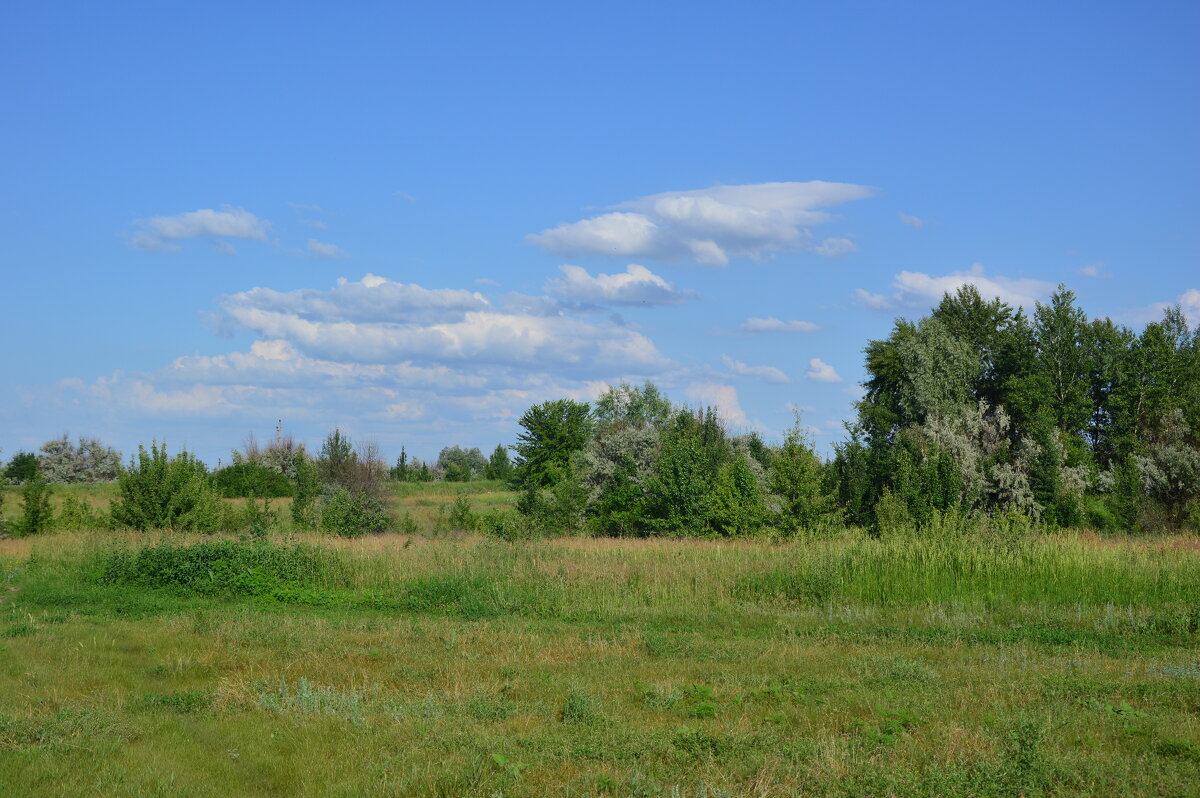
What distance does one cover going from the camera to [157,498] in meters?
27.3

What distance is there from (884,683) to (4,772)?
7.76 metres

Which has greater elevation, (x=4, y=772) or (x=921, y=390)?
(x=921, y=390)

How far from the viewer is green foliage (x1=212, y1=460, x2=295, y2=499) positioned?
5909 centimetres

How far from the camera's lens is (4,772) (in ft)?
22.3

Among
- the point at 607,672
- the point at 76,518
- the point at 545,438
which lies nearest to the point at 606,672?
the point at 607,672

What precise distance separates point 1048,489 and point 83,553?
129 ft

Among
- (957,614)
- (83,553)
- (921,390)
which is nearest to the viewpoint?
(957,614)

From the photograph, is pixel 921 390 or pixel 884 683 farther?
pixel 921 390

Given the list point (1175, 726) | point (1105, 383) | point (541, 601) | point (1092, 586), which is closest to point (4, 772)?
point (1175, 726)

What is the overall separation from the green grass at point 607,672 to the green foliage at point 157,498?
21.5ft

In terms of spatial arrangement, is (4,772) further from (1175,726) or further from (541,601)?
(541,601)

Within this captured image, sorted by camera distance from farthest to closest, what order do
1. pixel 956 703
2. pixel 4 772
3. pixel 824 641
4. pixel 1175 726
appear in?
pixel 824 641
pixel 956 703
pixel 1175 726
pixel 4 772

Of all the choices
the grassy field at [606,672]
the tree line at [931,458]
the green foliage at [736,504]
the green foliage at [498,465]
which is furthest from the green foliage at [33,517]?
the green foliage at [498,465]

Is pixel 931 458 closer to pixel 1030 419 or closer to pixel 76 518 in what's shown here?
pixel 1030 419
